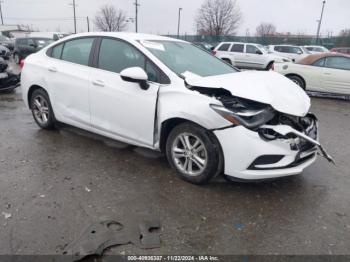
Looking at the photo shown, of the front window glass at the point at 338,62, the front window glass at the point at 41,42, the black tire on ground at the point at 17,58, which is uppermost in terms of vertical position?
the front window glass at the point at 338,62

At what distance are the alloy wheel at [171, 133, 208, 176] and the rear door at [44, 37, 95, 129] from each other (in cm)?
153

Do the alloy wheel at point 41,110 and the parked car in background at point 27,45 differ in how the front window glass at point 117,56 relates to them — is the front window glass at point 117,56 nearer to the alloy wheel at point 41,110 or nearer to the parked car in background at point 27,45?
the alloy wheel at point 41,110

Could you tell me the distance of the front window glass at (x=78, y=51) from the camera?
4512 mm

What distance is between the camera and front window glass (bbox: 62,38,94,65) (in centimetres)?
451

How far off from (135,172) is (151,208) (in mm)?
856

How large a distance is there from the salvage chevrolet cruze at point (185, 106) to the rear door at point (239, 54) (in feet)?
46.6

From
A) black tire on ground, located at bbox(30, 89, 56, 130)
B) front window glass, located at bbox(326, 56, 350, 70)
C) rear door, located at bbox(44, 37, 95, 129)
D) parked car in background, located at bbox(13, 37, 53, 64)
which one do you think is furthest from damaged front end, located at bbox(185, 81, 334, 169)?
parked car in background, located at bbox(13, 37, 53, 64)

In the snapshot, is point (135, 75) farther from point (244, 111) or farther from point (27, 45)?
point (27, 45)

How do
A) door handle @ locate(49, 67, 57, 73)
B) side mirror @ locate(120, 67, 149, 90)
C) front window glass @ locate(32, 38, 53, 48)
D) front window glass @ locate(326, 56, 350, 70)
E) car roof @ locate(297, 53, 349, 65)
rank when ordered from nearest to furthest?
side mirror @ locate(120, 67, 149, 90) < door handle @ locate(49, 67, 57, 73) < front window glass @ locate(326, 56, 350, 70) < car roof @ locate(297, 53, 349, 65) < front window glass @ locate(32, 38, 53, 48)

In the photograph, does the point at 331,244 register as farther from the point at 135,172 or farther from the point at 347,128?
the point at 347,128

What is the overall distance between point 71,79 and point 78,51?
0.47 m

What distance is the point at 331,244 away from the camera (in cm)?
269

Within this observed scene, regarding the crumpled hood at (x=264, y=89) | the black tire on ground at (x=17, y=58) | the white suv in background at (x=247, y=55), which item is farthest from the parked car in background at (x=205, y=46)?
the black tire on ground at (x=17, y=58)

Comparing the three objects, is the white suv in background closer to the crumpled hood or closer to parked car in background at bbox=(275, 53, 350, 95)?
parked car in background at bbox=(275, 53, 350, 95)
